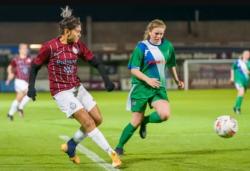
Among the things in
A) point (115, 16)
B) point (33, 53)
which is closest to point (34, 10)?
point (115, 16)

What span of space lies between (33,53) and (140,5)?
15.1 m

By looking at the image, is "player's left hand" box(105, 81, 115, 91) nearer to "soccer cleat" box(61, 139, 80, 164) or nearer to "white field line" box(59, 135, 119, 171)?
"soccer cleat" box(61, 139, 80, 164)

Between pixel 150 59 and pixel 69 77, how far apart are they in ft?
4.92

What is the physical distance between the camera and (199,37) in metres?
56.0

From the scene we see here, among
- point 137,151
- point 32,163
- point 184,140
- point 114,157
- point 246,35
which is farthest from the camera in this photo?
point 246,35

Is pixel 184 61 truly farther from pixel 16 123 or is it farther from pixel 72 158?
pixel 72 158

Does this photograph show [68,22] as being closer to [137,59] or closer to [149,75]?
[137,59]

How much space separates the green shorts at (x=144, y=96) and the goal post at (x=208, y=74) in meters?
33.1

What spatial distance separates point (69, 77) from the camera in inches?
363

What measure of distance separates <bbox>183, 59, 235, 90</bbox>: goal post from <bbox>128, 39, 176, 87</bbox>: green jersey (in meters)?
33.1

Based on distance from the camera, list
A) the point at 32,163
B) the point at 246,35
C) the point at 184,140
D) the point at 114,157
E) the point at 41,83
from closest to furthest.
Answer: the point at 114,157
the point at 32,163
the point at 184,140
the point at 41,83
the point at 246,35

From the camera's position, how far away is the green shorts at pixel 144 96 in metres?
10.1

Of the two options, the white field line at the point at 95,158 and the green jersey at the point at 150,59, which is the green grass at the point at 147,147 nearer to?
the white field line at the point at 95,158

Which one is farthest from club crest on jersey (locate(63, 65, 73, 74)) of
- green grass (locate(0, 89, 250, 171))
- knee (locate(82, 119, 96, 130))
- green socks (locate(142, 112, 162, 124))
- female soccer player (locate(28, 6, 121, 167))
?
green socks (locate(142, 112, 162, 124))
